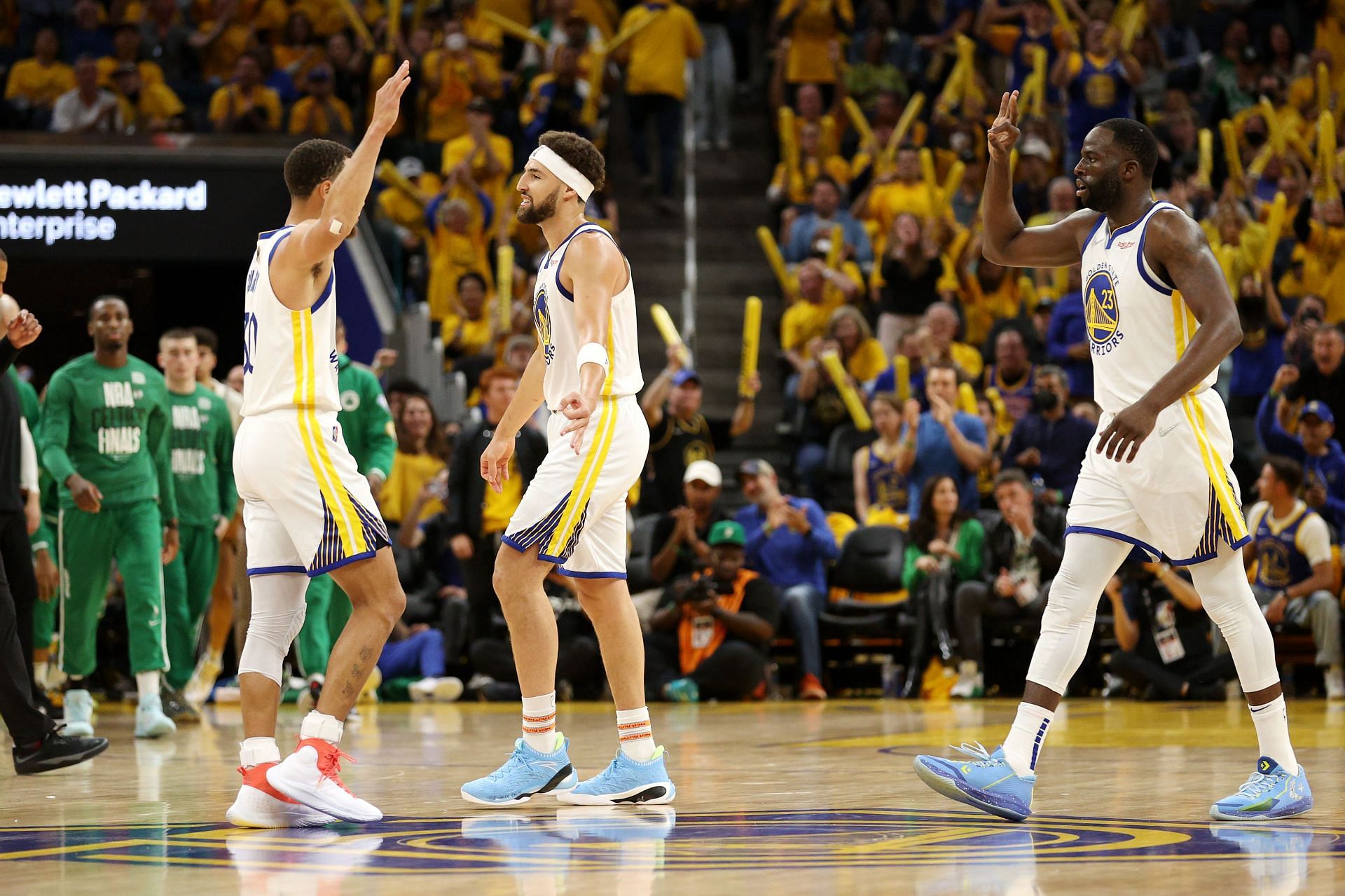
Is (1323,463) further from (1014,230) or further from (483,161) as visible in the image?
(483,161)

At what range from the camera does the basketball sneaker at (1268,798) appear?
5.31m

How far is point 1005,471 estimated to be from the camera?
11.9 metres

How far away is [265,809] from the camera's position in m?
5.33

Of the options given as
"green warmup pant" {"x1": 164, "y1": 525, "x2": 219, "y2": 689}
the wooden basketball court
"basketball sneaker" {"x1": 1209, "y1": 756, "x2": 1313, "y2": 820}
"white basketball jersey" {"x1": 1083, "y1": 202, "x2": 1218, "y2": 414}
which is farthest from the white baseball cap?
"basketball sneaker" {"x1": 1209, "y1": 756, "x2": 1313, "y2": 820}

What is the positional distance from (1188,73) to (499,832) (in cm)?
1493

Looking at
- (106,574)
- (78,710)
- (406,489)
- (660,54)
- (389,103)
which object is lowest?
(78,710)

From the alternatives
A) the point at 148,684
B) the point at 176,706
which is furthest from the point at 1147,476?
the point at 176,706

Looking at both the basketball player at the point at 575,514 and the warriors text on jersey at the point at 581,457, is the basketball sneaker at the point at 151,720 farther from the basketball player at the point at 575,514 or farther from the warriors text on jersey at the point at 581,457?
the warriors text on jersey at the point at 581,457

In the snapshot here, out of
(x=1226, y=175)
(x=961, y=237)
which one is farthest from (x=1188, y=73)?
(x=961, y=237)

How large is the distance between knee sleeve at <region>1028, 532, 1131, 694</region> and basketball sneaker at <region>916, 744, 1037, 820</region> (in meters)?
0.33

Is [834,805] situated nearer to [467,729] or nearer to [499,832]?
[499,832]

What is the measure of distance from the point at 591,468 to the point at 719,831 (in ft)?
4.41

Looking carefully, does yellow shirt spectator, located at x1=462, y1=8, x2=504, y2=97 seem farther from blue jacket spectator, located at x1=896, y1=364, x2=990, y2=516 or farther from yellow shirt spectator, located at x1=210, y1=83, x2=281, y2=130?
blue jacket spectator, located at x1=896, y1=364, x2=990, y2=516

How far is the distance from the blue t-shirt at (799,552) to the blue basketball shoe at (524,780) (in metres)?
6.44
